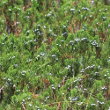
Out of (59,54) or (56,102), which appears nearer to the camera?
(56,102)

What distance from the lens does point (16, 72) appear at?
14.1 feet

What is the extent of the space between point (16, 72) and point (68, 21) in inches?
51.9

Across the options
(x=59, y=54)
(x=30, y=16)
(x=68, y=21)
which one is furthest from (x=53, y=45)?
(x=30, y=16)

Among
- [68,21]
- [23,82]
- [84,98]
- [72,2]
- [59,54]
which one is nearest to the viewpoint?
[84,98]

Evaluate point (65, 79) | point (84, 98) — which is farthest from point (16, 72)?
point (84, 98)

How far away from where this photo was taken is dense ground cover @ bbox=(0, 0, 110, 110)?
4.00m

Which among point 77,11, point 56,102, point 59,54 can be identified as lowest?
point 56,102

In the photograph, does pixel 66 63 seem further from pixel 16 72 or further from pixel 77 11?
pixel 77 11

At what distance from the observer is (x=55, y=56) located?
4602mm

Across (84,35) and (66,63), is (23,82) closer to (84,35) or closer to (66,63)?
(66,63)

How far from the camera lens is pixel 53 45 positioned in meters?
4.80

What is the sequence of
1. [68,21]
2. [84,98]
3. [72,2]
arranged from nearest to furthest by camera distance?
[84,98] → [68,21] → [72,2]

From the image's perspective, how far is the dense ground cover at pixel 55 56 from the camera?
13.1 ft

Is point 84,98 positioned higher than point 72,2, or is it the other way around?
point 72,2
